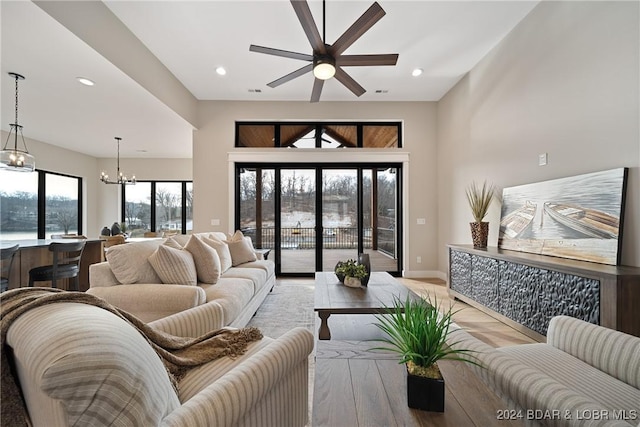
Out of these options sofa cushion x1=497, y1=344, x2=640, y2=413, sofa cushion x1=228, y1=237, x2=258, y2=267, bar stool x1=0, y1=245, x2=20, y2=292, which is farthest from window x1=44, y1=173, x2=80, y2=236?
sofa cushion x1=497, y1=344, x2=640, y2=413

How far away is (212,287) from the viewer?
2.61 meters

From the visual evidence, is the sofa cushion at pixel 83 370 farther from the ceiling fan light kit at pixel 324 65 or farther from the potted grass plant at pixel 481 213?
the potted grass plant at pixel 481 213

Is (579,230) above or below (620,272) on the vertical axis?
above

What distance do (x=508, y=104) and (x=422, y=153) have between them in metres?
1.91

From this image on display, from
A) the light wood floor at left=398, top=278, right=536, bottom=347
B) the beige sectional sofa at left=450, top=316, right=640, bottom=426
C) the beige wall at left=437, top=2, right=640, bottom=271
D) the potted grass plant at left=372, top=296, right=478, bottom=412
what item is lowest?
the light wood floor at left=398, top=278, right=536, bottom=347

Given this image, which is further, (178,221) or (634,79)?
(178,221)

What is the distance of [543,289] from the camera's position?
96.5 inches

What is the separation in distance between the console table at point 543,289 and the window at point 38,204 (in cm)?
815

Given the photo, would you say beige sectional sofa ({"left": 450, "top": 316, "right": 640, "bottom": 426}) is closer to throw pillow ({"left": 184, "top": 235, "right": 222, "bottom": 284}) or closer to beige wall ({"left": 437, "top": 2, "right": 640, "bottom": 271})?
beige wall ({"left": 437, "top": 2, "right": 640, "bottom": 271})

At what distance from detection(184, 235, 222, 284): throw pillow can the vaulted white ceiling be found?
215cm

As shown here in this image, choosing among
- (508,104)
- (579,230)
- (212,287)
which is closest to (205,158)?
(212,287)

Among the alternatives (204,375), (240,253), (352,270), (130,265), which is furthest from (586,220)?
(130,265)

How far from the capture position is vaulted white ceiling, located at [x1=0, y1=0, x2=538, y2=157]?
2865 mm

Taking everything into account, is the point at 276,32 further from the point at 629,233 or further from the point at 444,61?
the point at 629,233
